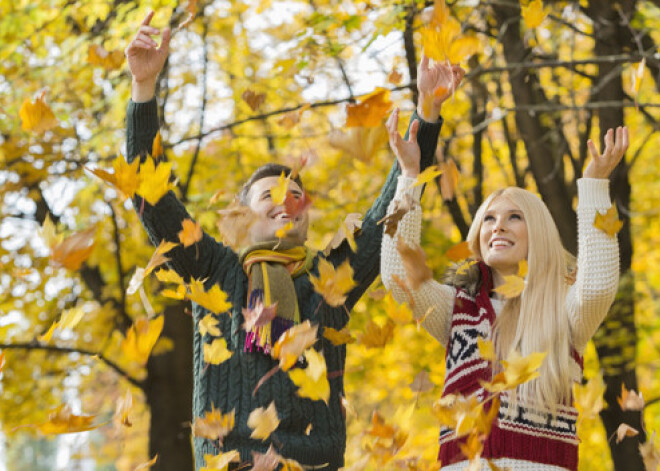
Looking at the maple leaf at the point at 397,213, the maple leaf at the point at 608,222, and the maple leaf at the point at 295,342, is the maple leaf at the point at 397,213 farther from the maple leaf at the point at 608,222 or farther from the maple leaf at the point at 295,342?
the maple leaf at the point at 608,222

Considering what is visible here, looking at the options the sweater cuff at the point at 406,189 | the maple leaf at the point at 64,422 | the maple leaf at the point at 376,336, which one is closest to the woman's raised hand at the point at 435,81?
the sweater cuff at the point at 406,189

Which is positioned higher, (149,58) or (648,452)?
(149,58)

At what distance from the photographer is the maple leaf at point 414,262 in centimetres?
234

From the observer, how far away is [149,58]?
284cm

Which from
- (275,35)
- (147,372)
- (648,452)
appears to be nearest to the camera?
(648,452)

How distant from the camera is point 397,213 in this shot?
95.7 inches

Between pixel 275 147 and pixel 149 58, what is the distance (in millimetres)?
4487

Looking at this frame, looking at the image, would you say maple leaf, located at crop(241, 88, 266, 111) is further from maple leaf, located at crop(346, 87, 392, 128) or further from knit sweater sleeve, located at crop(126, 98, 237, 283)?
maple leaf, located at crop(346, 87, 392, 128)

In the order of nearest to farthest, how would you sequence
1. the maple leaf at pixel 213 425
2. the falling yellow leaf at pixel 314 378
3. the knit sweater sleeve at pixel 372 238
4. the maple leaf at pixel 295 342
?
the falling yellow leaf at pixel 314 378
the maple leaf at pixel 295 342
the maple leaf at pixel 213 425
the knit sweater sleeve at pixel 372 238

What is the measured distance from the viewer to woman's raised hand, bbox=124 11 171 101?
2.77 meters

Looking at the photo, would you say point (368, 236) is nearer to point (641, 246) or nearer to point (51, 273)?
point (51, 273)

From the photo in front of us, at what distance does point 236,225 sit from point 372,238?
0.46 metres

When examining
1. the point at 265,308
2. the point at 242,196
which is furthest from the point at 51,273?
the point at 265,308

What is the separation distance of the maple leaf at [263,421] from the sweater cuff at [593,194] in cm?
107
